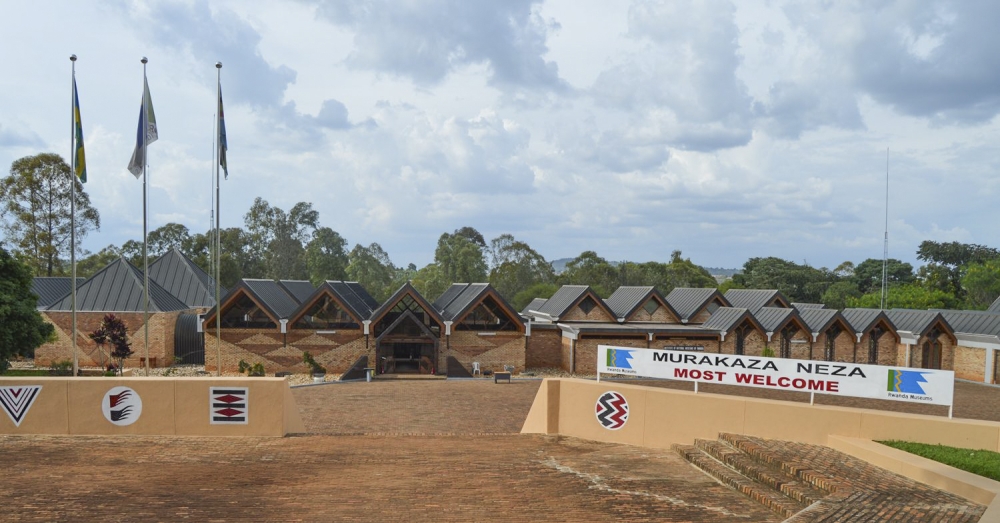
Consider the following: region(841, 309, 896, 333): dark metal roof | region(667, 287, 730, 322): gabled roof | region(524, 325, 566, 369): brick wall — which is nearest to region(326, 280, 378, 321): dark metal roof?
region(524, 325, 566, 369): brick wall

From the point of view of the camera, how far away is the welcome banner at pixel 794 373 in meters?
12.9

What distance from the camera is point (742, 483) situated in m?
10.3

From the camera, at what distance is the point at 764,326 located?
37.4m

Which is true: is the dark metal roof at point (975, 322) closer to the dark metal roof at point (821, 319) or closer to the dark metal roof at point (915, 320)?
the dark metal roof at point (915, 320)

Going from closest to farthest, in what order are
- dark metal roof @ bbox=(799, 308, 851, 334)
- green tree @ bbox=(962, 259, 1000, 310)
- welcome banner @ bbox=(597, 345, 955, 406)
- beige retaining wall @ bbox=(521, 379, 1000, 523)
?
beige retaining wall @ bbox=(521, 379, 1000, 523), welcome banner @ bbox=(597, 345, 955, 406), dark metal roof @ bbox=(799, 308, 851, 334), green tree @ bbox=(962, 259, 1000, 310)

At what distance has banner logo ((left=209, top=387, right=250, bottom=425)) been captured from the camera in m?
13.9

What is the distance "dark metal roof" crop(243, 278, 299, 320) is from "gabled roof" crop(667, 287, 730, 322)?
2147 centimetres

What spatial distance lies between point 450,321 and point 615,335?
323 inches

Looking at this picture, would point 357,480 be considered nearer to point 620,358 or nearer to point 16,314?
point 620,358

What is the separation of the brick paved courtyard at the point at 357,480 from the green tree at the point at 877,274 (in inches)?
3006

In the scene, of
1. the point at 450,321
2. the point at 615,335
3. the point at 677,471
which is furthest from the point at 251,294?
the point at 677,471

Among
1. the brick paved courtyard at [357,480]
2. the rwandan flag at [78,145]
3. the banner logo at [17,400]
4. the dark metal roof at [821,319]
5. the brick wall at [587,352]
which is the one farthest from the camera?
the dark metal roof at [821,319]

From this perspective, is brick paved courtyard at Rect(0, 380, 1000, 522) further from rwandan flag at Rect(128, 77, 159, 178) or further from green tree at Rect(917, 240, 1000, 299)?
green tree at Rect(917, 240, 1000, 299)

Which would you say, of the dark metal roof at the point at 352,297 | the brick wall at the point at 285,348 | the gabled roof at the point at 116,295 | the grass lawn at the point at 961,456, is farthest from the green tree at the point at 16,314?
the grass lawn at the point at 961,456
